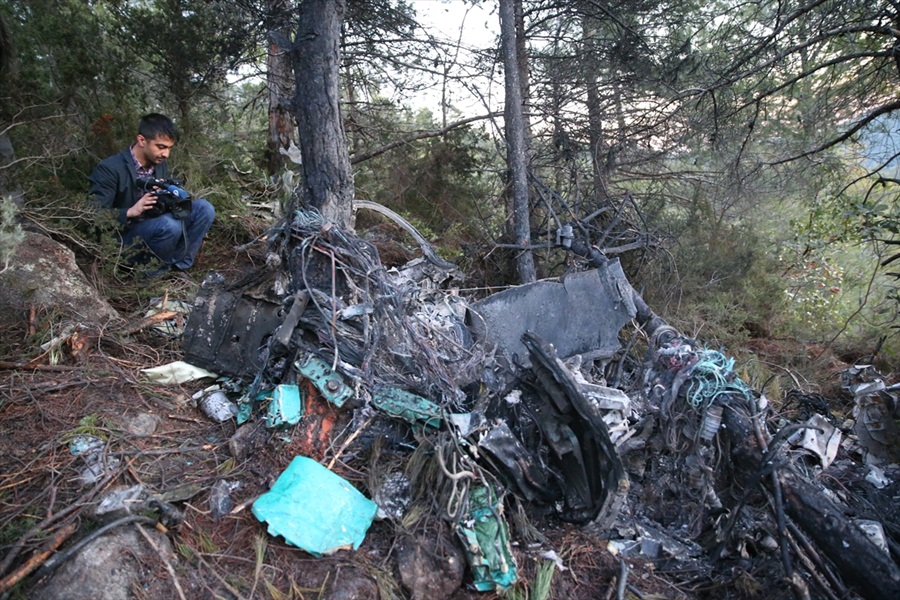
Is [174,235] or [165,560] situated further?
[174,235]

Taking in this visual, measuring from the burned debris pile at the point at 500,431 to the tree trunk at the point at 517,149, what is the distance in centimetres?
215

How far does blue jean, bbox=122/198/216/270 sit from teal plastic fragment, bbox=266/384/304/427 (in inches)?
87.3

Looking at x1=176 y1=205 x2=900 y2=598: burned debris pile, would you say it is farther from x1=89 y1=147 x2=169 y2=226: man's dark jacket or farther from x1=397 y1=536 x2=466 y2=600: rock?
x1=89 y1=147 x2=169 y2=226: man's dark jacket

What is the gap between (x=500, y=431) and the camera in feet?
9.90

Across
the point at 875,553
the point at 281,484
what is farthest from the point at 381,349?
the point at 875,553

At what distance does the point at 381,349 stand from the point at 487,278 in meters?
3.20

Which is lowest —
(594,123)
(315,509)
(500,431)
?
(315,509)

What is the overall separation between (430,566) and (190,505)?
1.24 metres

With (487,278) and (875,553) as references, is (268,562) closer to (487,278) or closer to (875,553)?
(875,553)

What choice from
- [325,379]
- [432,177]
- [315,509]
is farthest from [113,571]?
[432,177]

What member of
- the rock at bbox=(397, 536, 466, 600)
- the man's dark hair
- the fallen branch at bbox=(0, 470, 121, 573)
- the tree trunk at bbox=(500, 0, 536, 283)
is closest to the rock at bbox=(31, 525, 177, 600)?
the fallen branch at bbox=(0, 470, 121, 573)

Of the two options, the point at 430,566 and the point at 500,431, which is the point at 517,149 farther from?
the point at 430,566

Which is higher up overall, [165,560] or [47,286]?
[47,286]

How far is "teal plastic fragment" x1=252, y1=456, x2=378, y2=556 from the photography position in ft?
8.24
